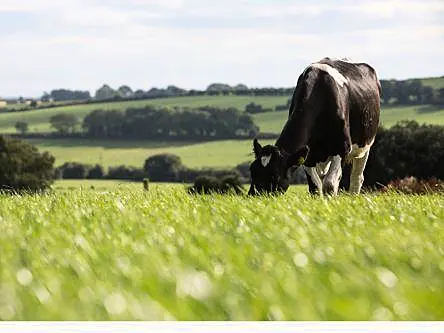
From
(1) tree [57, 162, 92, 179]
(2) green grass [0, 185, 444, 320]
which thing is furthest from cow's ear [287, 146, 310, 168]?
(1) tree [57, 162, 92, 179]

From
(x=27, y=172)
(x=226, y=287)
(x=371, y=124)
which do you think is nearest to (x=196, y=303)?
(x=226, y=287)

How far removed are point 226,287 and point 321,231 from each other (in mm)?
2506

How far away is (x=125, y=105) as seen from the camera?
17338 centimetres

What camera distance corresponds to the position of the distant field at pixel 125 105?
163375 mm

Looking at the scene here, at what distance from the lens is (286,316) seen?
441 cm

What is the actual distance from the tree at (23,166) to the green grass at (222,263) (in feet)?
246

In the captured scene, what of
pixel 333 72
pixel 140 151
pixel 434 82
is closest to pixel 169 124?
pixel 140 151

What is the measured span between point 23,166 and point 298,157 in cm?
7576

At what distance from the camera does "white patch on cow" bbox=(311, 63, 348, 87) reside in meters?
15.9

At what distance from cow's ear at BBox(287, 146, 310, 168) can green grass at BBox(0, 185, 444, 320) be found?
14.5 ft

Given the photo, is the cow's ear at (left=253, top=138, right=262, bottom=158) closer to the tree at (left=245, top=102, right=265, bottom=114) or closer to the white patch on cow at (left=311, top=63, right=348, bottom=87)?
the white patch on cow at (left=311, top=63, right=348, bottom=87)

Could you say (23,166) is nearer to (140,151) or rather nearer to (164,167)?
(164,167)

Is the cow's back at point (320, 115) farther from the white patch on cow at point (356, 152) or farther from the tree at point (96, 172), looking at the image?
the tree at point (96, 172)
